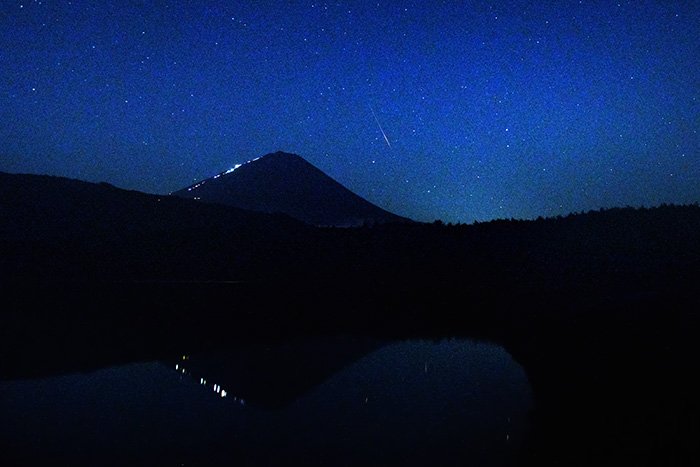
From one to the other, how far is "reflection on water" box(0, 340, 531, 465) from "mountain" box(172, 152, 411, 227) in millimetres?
90898

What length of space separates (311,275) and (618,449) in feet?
89.9

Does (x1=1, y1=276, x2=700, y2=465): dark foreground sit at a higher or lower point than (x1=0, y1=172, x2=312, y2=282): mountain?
lower

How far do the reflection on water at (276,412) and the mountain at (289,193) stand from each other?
9090 centimetres

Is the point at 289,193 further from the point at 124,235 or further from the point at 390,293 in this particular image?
the point at 390,293

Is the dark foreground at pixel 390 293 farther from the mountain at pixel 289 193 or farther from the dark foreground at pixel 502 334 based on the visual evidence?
Result: the mountain at pixel 289 193

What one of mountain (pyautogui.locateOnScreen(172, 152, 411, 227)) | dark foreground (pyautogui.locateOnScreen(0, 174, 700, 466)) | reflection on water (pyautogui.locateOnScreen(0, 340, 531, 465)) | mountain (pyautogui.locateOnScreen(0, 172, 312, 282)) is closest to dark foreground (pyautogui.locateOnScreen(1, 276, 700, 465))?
dark foreground (pyautogui.locateOnScreen(0, 174, 700, 466))

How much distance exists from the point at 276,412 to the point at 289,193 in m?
115

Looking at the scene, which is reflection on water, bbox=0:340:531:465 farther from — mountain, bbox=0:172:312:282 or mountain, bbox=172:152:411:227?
mountain, bbox=172:152:411:227

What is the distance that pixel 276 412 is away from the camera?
9.00 m

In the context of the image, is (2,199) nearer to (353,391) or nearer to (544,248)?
(544,248)

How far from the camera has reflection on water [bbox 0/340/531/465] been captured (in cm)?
714

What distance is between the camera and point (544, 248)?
110 feet

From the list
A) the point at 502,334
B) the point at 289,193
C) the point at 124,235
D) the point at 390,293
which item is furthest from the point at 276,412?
the point at 289,193

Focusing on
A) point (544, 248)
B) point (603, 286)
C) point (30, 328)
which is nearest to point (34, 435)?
point (30, 328)
